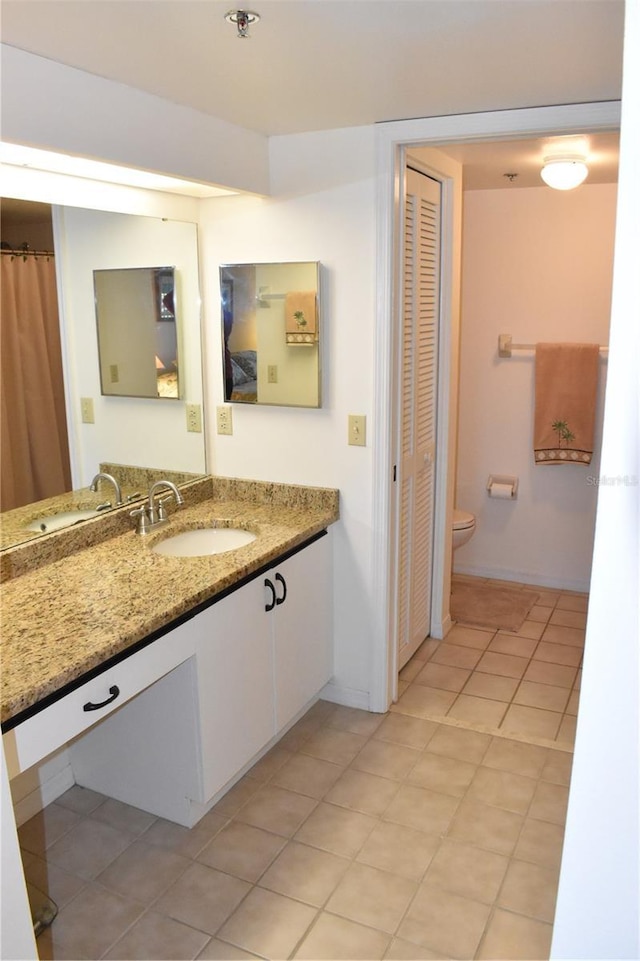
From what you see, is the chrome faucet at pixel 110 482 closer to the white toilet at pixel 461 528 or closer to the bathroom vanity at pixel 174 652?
the bathroom vanity at pixel 174 652

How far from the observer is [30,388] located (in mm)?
2256

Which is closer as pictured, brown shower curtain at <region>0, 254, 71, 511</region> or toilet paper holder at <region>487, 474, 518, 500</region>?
brown shower curtain at <region>0, 254, 71, 511</region>

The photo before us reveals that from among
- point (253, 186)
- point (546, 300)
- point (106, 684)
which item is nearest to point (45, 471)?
point (106, 684)

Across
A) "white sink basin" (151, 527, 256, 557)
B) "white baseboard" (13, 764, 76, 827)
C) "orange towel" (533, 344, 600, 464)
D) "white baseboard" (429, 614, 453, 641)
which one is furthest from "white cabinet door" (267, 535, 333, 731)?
"orange towel" (533, 344, 600, 464)

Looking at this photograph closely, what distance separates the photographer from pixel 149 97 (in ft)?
6.99

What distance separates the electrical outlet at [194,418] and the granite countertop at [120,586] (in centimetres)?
25

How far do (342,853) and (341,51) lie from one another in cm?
217

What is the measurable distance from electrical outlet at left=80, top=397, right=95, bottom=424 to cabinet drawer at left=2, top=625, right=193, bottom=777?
815 millimetres

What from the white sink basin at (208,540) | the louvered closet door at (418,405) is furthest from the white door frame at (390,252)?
the white sink basin at (208,540)

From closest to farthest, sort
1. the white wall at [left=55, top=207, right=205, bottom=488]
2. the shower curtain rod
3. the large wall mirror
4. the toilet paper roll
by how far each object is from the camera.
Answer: the white wall at [left=55, top=207, right=205, bottom=488]
the large wall mirror
the shower curtain rod
the toilet paper roll

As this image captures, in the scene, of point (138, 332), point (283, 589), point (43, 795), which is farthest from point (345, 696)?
point (138, 332)

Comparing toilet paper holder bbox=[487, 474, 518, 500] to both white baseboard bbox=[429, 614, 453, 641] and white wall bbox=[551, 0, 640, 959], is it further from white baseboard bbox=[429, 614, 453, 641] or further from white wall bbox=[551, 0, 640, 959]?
white wall bbox=[551, 0, 640, 959]

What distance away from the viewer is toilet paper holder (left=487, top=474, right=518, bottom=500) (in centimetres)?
430

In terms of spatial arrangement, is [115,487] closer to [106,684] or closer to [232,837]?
[106,684]
